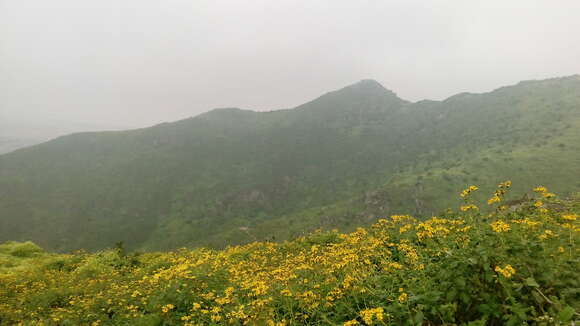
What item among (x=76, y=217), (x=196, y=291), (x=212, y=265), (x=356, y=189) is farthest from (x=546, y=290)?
(x=76, y=217)

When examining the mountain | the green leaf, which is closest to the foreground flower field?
Result: the green leaf

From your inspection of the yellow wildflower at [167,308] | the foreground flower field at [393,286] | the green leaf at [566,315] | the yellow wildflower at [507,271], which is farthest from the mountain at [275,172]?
the green leaf at [566,315]

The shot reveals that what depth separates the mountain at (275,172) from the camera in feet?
322

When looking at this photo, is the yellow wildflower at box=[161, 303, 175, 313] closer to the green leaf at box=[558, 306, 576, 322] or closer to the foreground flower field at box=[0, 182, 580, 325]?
the foreground flower field at box=[0, 182, 580, 325]

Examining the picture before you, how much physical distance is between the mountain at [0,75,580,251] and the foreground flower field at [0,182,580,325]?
78343mm

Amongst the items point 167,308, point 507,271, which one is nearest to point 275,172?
point 167,308

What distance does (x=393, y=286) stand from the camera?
5.63m

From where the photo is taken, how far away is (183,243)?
378 feet

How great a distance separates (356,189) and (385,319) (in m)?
139

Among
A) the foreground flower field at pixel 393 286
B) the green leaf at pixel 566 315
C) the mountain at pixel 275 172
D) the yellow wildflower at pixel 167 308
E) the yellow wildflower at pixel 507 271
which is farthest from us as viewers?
the mountain at pixel 275 172

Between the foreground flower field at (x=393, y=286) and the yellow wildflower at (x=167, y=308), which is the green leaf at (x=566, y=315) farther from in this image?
the yellow wildflower at (x=167, y=308)

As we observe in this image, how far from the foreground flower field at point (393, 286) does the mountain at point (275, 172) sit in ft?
257

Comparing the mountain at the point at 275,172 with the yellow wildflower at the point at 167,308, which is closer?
the yellow wildflower at the point at 167,308

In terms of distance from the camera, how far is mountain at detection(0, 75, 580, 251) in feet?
322
